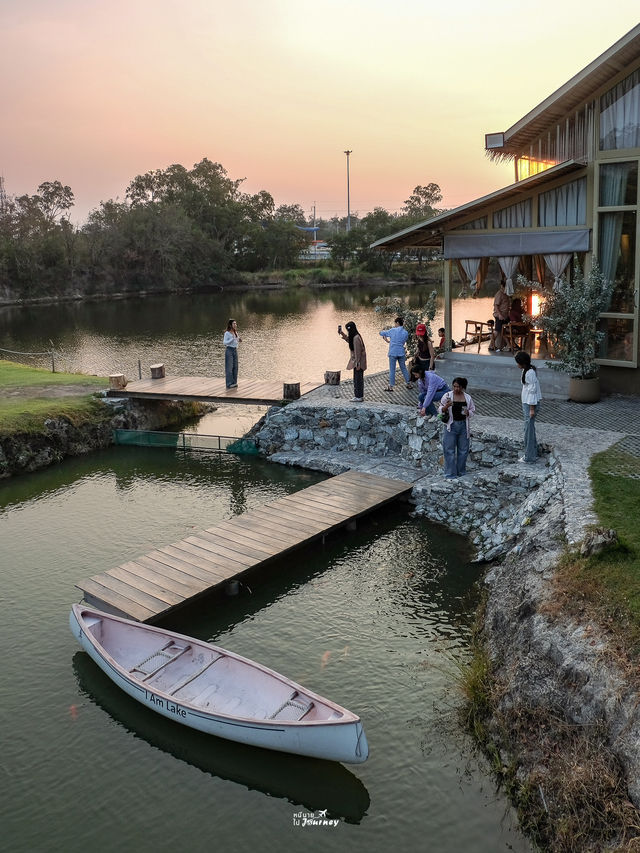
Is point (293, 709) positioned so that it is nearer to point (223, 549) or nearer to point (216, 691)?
point (216, 691)

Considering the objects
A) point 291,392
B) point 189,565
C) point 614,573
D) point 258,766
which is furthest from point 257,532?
point 291,392

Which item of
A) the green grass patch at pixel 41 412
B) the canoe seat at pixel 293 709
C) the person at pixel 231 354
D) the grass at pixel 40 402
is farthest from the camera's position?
the person at pixel 231 354

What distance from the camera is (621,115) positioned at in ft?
55.1

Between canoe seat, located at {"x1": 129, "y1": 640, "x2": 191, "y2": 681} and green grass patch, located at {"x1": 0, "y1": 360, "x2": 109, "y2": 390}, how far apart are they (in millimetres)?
14229

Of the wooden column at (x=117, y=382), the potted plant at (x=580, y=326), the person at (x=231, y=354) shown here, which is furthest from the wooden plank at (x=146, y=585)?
the potted plant at (x=580, y=326)

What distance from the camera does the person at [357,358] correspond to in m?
17.6

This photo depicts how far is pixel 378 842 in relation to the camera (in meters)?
7.14

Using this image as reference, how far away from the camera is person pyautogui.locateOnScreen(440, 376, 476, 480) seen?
1383 centimetres

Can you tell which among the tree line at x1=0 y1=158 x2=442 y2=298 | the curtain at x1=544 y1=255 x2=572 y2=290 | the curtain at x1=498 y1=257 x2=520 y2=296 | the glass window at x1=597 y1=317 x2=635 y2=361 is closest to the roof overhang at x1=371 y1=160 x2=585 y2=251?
the curtain at x1=498 y1=257 x2=520 y2=296

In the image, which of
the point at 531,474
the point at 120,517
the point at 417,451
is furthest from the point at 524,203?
the point at 120,517

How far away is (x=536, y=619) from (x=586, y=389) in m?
9.18

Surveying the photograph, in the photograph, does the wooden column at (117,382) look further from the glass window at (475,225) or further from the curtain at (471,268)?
the glass window at (475,225)

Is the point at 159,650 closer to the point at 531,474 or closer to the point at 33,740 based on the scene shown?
the point at 33,740

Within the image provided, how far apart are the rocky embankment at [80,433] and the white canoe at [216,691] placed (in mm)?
8875
